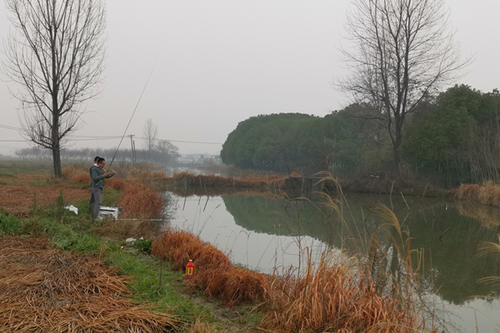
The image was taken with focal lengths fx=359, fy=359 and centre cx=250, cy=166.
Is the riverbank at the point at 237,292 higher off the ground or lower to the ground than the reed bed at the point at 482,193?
higher

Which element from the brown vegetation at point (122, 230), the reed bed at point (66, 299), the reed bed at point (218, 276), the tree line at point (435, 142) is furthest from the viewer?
the tree line at point (435, 142)

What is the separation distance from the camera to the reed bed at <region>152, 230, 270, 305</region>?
153 inches

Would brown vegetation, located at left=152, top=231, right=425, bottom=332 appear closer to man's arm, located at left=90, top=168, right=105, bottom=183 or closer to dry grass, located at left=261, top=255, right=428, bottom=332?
dry grass, located at left=261, top=255, right=428, bottom=332

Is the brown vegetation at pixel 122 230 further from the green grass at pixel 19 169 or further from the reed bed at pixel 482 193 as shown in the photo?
the reed bed at pixel 482 193

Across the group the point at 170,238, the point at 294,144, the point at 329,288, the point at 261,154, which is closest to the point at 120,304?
the point at 329,288

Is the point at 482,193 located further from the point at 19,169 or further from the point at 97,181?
the point at 19,169

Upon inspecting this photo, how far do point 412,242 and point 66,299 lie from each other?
7.95 meters

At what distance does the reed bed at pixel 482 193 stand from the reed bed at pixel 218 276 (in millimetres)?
15159

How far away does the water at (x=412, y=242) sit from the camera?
4.30m

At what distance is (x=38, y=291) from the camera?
3123mm

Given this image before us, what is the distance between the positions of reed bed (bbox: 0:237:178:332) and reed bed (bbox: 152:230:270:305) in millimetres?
926

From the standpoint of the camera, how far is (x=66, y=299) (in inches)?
119

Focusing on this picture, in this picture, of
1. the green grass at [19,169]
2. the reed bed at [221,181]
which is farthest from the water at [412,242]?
the green grass at [19,169]

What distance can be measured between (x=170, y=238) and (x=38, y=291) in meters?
2.65
